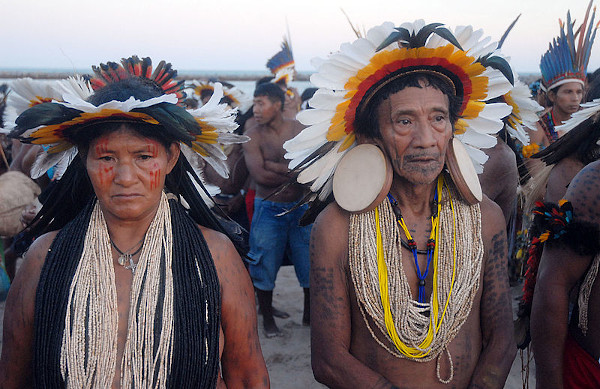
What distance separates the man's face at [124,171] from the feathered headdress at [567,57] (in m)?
3.57

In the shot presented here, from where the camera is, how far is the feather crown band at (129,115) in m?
1.80

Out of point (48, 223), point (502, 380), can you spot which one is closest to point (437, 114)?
point (502, 380)

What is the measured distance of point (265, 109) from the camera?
18.5 feet

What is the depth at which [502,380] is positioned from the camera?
6.95 ft

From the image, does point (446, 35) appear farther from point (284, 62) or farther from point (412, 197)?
point (284, 62)

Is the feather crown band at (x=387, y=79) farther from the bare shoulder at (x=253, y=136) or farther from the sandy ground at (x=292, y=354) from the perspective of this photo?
the bare shoulder at (x=253, y=136)

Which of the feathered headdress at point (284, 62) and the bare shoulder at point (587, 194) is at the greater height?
the feathered headdress at point (284, 62)

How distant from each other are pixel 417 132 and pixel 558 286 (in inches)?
40.8

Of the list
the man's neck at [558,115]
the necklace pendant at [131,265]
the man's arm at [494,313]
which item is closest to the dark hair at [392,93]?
the man's arm at [494,313]

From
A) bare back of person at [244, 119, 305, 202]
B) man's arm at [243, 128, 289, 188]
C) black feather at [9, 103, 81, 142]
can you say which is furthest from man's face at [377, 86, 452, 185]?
man's arm at [243, 128, 289, 188]

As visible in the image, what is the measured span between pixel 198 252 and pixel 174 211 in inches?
8.4

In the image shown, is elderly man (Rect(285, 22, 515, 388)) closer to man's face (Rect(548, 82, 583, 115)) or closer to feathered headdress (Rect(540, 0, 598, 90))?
feathered headdress (Rect(540, 0, 598, 90))

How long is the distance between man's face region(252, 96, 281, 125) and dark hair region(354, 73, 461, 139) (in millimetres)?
3444

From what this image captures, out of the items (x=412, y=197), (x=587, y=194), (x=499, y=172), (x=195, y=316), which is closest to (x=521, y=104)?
(x=499, y=172)
